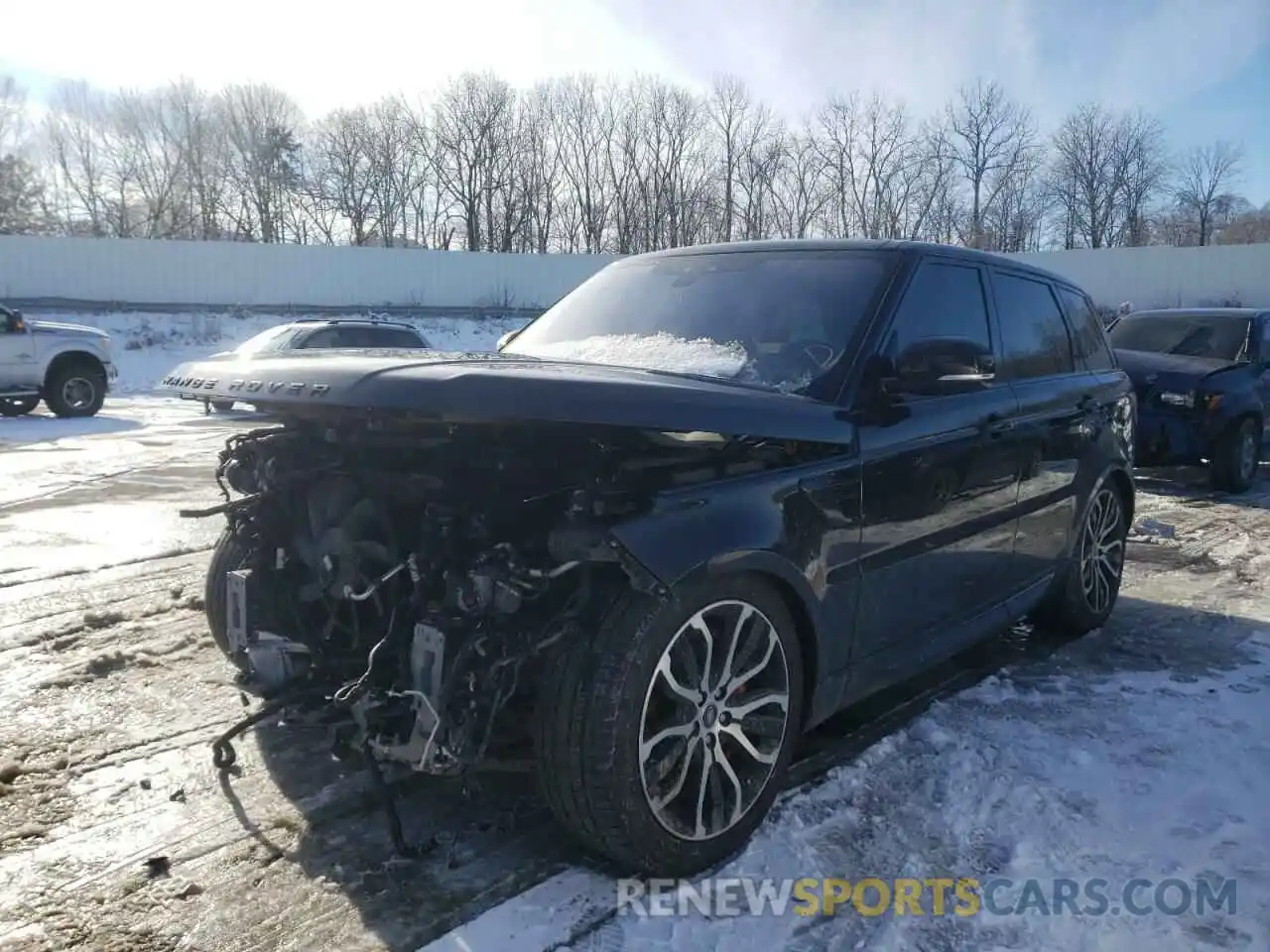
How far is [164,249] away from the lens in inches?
1284

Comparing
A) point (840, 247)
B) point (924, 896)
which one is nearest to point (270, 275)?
point (840, 247)

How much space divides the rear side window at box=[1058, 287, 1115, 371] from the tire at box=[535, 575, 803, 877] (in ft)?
10.2

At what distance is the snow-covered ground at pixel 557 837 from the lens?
2463 millimetres

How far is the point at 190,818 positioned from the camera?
9.64 feet

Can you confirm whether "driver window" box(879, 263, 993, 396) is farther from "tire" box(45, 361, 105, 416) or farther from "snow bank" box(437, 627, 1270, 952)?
"tire" box(45, 361, 105, 416)

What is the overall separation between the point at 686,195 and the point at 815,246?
165ft

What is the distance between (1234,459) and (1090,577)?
18.7 feet

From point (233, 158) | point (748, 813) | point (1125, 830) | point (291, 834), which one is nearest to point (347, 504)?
point (291, 834)

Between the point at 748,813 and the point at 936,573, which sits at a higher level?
the point at 936,573

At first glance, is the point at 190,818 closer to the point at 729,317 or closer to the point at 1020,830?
the point at 729,317

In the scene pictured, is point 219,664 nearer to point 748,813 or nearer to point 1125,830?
point 748,813

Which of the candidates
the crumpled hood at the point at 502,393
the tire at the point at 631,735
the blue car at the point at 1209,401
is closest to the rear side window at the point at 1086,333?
the crumpled hood at the point at 502,393

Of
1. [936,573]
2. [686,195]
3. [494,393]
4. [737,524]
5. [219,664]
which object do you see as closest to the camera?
[494,393]

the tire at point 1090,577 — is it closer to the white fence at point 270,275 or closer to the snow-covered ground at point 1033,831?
the snow-covered ground at point 1033,831
